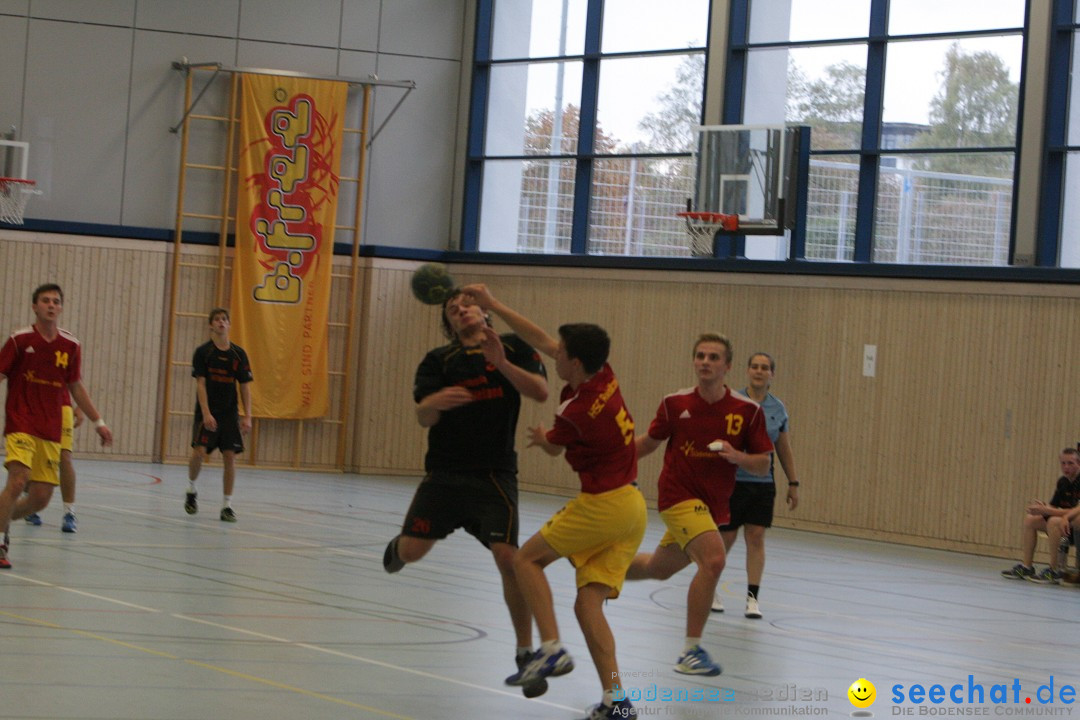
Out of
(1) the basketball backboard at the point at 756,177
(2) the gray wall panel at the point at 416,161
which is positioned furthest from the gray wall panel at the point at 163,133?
(1) the basketball backboard at the point at 756,177

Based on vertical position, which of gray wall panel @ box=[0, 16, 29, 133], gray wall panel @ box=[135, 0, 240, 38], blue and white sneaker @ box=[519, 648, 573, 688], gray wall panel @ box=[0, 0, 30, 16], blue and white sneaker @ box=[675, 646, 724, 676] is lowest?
blue and white sneaker @ box=[675, 646, 724, 676]

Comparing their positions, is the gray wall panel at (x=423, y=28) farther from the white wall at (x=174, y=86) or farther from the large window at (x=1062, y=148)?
the large window at (x=1062, y=148)

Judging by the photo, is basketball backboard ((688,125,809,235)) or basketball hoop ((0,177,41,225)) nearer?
basketball backboard ((688,125,809,235))

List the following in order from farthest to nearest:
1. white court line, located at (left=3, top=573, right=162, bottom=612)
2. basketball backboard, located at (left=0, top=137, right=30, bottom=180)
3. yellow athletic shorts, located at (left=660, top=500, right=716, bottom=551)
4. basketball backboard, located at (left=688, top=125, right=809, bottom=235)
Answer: basketball backboard, located at (left=0, top=137, right=30, bottom=180), basketball backboard, located at (left=688, top=125, right=809, bottom=235), white court line, located at (left=3, top=573, right=162, bottom=612), yellow athletic shorts, located at (left=660, top=500, right=716, bottom=551)

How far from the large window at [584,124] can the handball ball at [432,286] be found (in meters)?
12.5

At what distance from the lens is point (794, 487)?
9.35m

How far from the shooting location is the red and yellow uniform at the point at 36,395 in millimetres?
8953

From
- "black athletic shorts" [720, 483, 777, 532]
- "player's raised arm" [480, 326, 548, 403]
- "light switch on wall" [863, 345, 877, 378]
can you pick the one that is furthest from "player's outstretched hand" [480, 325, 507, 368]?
"light switch on wall" [863, 345, 877, 378]

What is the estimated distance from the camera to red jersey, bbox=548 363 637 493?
5.69 metres

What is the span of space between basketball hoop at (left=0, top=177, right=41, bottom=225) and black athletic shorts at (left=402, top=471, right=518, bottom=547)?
45.9ft

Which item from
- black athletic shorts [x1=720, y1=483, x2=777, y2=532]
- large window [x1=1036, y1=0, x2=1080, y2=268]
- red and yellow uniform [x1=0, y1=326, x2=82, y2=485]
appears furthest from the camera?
large window [x1=1036, y1=0, x2=1080, y2=268]

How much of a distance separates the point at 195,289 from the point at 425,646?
44.3 ft

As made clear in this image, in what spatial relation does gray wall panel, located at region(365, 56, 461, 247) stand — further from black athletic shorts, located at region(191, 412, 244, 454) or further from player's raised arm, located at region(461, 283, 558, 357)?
player's raised arm, located at region(461, 283, 558, 357)

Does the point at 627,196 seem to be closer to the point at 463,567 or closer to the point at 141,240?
the point at 141,240
